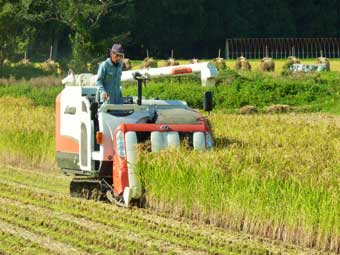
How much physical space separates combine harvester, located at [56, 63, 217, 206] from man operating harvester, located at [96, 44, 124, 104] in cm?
Result: 25

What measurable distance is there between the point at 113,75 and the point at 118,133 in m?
1.55

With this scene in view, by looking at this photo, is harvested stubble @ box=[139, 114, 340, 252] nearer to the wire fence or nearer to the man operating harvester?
the man operating harvester

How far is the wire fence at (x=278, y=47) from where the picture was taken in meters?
74.9

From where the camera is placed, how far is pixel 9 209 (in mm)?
13195

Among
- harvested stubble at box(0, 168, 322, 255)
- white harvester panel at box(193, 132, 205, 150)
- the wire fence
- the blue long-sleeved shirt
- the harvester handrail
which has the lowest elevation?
harvested stubble at box(0, 168, 322, 255)

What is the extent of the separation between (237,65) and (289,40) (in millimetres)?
27053

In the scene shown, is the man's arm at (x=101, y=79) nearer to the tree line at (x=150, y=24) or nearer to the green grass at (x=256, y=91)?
the green grass at (x=256, y=91)

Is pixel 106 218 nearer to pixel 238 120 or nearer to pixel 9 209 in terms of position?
pixel 9 209

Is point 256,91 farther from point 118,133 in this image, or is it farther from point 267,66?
point 118,133

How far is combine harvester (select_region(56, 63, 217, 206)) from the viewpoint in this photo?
43.7 ft

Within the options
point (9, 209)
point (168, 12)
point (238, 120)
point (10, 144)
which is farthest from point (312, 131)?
point (168, 12)

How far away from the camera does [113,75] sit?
14.6 metres

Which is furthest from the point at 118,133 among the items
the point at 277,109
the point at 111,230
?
the point at 277,109

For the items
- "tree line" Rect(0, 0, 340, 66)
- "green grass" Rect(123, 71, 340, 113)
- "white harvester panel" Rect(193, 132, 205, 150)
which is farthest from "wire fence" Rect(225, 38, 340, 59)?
"white harvester panel" Rect(193, 132, 205, 150)
